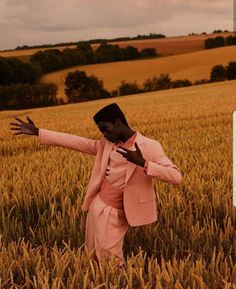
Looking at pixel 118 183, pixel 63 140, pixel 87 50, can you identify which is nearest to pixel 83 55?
pixel 87 50

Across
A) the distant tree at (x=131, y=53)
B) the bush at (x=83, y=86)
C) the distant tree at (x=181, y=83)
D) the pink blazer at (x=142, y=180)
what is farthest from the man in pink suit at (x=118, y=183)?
the distant tree at (x=131, y=53)

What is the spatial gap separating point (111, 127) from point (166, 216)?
136 cm

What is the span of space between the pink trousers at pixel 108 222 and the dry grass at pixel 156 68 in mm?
55925

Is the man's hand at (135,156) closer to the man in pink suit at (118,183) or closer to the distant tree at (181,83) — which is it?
the man in pink suit at (118,183)

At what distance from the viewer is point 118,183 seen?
126 inches

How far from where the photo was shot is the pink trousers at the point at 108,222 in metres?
3.16

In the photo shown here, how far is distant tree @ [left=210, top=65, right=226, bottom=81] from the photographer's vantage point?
193 feet

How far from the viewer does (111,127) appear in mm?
2992

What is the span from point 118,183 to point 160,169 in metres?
0.37

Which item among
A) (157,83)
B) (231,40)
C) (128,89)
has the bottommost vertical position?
(128,89)

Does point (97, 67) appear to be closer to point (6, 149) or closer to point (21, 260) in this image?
point (6, 149)

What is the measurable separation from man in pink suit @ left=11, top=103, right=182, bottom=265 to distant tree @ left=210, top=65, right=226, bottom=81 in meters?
56.5

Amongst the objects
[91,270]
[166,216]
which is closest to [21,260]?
[91,270]

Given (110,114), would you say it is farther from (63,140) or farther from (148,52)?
(148,52)
